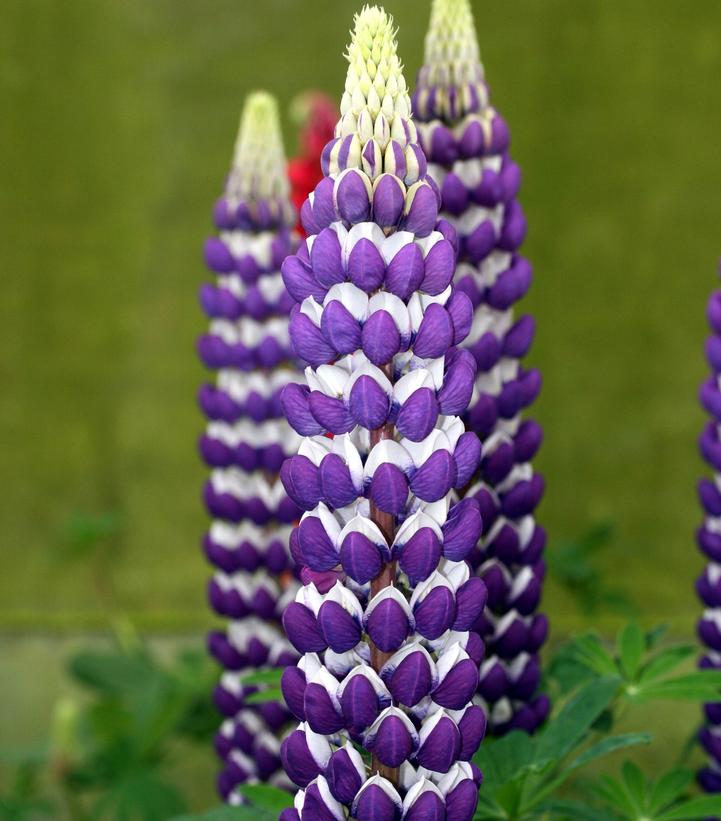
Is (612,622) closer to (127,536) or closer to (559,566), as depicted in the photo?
(559,566)

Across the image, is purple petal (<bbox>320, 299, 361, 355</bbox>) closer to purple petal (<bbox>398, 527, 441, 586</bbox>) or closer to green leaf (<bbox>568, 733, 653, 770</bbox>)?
purple petal (<bbox>398, 527, 441, 586</bbox>)

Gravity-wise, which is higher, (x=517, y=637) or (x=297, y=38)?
(x=297, y=38)

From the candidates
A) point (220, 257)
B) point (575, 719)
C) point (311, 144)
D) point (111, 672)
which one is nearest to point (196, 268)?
point (311, 144)

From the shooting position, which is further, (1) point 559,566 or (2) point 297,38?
(2) point 297,38

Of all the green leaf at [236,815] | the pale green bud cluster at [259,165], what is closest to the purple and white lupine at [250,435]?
the pale green bud cluster at [259,165]

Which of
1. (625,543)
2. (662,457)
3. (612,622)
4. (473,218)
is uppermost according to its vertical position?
(473,218)

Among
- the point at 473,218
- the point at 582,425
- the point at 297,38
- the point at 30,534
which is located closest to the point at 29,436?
the point at 30,534

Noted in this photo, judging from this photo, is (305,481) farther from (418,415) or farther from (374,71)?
(374,71)

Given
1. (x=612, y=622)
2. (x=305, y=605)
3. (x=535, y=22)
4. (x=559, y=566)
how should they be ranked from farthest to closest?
(x=612, y=622)
(x=535, y=22)
(x=559, y=566)
(x=305, y=605)
